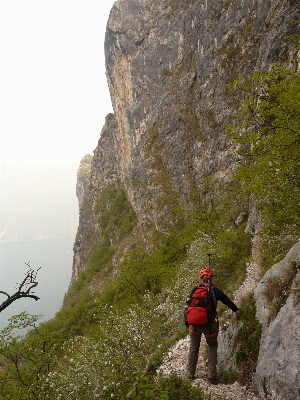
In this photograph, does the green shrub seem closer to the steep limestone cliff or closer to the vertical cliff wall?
the steep limestone cliff

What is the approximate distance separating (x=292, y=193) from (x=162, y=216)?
37960 millimetres

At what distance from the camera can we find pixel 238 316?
8141mm

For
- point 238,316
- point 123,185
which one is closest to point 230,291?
point 238,316

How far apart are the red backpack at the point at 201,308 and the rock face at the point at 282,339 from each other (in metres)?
1.35

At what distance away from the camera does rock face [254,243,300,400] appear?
5500 millimetres

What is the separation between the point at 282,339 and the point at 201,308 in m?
1.77

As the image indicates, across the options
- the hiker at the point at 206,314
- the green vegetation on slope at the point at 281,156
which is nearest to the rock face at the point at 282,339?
the hiker at the point at 206,314

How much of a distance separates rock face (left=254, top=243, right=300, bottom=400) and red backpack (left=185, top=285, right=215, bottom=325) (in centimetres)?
135

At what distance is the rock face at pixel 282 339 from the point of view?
5.50 m

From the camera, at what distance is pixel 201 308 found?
267 inches

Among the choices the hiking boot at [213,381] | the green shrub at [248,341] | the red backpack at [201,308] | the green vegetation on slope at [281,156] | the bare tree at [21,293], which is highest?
the green vegetation on slope at [281,156]

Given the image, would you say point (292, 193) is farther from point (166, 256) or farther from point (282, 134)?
point (166, 256)

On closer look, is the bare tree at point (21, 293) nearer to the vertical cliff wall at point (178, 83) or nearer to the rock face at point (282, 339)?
the rock face at point (282, 339)

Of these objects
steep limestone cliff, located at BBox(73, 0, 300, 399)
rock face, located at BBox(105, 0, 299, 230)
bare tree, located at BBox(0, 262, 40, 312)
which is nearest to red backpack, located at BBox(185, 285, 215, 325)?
bare tree, located at BBox(0, 262, 40, 312)
